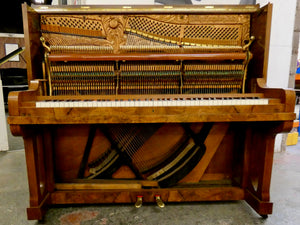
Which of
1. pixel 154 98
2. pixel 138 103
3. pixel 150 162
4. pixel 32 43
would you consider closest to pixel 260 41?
pixel 154 98

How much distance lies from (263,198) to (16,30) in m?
9.76

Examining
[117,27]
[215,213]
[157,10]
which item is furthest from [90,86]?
[215,213]

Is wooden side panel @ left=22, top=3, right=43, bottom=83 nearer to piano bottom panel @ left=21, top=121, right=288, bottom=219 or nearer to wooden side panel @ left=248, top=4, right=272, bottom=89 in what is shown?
piano bottom panel @ left=21, top=121, right=288, bottom=219

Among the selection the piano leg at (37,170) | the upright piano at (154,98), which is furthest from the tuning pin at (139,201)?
the piano leg at (37,170)

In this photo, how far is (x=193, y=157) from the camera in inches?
72.1

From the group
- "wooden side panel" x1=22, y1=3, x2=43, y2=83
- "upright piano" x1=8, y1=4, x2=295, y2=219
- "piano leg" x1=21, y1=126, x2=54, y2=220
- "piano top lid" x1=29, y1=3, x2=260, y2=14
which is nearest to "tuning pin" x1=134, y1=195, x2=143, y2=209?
"upright piano" x1=8, y1=4, x2=295, y2=219

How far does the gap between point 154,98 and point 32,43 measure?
989 mm

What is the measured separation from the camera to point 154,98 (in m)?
1.55

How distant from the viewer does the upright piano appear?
1538 mm

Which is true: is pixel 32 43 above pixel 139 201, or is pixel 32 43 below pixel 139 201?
above

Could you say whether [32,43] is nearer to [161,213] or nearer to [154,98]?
[154,98]

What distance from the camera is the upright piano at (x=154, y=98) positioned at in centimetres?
154

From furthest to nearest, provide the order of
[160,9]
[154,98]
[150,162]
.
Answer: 1. [150,162]
2. [160,9]
3. [154,98]

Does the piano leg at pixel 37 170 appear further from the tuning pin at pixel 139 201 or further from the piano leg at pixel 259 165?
the piano leg at pixel 259 165
